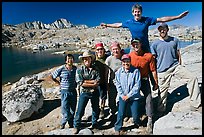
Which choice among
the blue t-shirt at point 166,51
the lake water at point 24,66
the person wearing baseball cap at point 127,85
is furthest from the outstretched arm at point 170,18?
the lake water at point 24,66

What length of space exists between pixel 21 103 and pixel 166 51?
522 cm

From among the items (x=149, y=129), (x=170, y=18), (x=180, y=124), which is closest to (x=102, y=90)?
(x=149, y=129)

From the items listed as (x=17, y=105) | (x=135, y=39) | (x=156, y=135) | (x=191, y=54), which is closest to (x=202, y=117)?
(x=156, y=135)

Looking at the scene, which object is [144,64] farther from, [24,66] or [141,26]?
[24,66]

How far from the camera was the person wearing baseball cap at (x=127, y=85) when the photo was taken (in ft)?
21.7

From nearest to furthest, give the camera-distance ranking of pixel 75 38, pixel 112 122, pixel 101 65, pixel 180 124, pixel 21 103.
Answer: pixel 180 124 < pixel 101 65 < pixel 112 122 < pixel 21 103 < pixel 75 38

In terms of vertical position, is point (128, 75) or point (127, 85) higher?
point (128, 75)

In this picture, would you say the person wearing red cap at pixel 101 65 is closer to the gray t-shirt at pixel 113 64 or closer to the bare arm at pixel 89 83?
the gray t-shirt at pixel 113 64

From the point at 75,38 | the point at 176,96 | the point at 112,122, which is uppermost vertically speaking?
the point at 75,38

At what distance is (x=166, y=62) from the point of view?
7.45 m

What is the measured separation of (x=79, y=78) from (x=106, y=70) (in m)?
0.88

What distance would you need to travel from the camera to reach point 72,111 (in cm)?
774

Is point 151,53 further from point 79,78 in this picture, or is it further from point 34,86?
point 34,86

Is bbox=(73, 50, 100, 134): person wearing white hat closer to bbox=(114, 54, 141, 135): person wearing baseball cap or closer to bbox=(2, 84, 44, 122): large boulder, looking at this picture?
bbox=(114, 54, 141, 135): person wearing baseball cap
